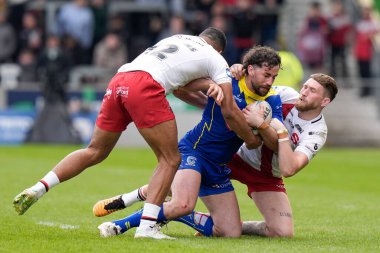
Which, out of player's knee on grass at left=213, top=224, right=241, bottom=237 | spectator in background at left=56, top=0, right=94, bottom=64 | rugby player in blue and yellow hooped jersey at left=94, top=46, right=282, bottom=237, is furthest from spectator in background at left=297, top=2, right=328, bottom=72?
player's knee on grass at left=213, top=224, right=241, bottom=237

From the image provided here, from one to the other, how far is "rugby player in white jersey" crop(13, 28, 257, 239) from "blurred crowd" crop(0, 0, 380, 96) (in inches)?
594

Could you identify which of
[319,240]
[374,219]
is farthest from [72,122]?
[319,240]

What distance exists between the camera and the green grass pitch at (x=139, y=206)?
9.54m

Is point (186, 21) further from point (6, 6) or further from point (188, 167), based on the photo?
point (188, 167)

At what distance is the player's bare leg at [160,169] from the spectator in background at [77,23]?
1735cm

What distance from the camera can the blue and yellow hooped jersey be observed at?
34.4 ft

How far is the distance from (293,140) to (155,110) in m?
1.76

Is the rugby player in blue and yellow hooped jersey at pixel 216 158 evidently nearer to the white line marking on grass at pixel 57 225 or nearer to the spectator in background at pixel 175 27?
the white line marking on grass at pixel 57 225

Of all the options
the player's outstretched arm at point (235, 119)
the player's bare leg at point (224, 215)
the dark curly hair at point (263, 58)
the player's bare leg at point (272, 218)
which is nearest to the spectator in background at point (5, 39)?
the player's bare leg at point (272, 218)

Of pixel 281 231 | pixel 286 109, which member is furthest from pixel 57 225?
pixel 286 109

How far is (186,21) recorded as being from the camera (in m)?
29.6

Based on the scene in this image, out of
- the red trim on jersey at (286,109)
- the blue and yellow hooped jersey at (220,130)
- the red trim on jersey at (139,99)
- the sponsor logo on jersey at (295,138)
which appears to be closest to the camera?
the red trim on jersey at (139,99)

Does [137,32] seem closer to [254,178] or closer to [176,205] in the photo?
[254,178]

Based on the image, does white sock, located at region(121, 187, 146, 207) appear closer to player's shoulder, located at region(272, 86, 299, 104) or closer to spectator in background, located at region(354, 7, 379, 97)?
player's shoulder, located at region(272, 86, 299, 104)
